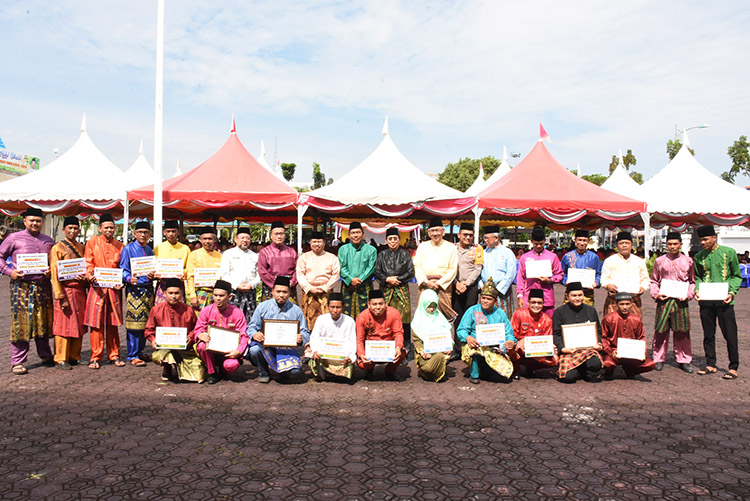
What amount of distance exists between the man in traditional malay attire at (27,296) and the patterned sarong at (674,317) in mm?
7409

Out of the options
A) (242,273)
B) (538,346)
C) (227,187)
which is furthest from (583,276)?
(227,187)

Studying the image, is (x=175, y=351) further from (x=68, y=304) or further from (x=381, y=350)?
(x=381, y=350)

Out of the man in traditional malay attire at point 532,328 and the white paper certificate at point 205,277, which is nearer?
the man in traditional malay attire at point 532,328

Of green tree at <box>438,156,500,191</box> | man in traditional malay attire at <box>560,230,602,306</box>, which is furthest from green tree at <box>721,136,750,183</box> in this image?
man in traditional malay attire at <box>560,230,602,306</box>

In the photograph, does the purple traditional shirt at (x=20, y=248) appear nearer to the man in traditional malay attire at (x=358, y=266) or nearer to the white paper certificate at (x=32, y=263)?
the white paper certificate at (x=32, y=263)

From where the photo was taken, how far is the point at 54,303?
6.35m

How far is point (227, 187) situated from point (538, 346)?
6.29 metres

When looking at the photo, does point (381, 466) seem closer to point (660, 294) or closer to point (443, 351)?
point (443, 351)

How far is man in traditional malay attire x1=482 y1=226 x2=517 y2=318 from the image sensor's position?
23.7 ft

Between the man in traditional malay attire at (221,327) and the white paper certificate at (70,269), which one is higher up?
the white paper certificate at (70,269)

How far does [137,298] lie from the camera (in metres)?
6.63

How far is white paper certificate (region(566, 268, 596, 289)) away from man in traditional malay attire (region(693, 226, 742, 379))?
1.24 meters

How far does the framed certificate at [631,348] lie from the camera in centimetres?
604

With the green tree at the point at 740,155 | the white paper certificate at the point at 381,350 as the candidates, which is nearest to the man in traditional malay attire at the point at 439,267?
the white paper certificate at the point at 381,350
